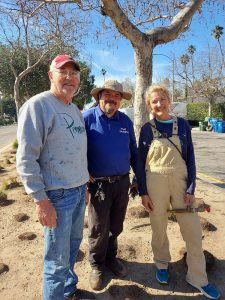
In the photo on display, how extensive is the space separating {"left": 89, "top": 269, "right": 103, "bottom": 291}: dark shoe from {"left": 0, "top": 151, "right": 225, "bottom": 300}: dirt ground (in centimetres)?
6

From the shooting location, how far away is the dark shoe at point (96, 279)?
322 cm

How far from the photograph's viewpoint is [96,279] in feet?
10.7

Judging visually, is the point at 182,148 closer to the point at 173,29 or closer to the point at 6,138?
the point at 173,29

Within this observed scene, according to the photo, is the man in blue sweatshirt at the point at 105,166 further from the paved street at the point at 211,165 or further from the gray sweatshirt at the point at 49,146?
the paved street at the point at 211,165

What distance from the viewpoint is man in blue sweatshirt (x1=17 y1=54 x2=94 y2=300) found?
230 centimetres

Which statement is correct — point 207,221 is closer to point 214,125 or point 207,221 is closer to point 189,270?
point 189,270

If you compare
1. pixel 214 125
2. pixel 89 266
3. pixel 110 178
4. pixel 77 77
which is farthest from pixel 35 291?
pixel 214 125

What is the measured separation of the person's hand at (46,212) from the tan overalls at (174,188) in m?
1.15

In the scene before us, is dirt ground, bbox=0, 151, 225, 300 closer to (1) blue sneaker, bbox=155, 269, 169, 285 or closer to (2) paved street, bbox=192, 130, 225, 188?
(1) blue sneaker, bbox=155, 269, 169, 285

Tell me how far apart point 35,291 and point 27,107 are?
1947 mm

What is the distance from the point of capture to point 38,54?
14430mm

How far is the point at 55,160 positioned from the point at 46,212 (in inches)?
15.5

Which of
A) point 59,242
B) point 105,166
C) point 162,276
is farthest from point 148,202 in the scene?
point 59,242

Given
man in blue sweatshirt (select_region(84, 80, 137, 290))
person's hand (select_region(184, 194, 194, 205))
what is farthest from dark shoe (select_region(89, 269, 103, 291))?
person's hand (select_region(184, 194, 194, 205))
